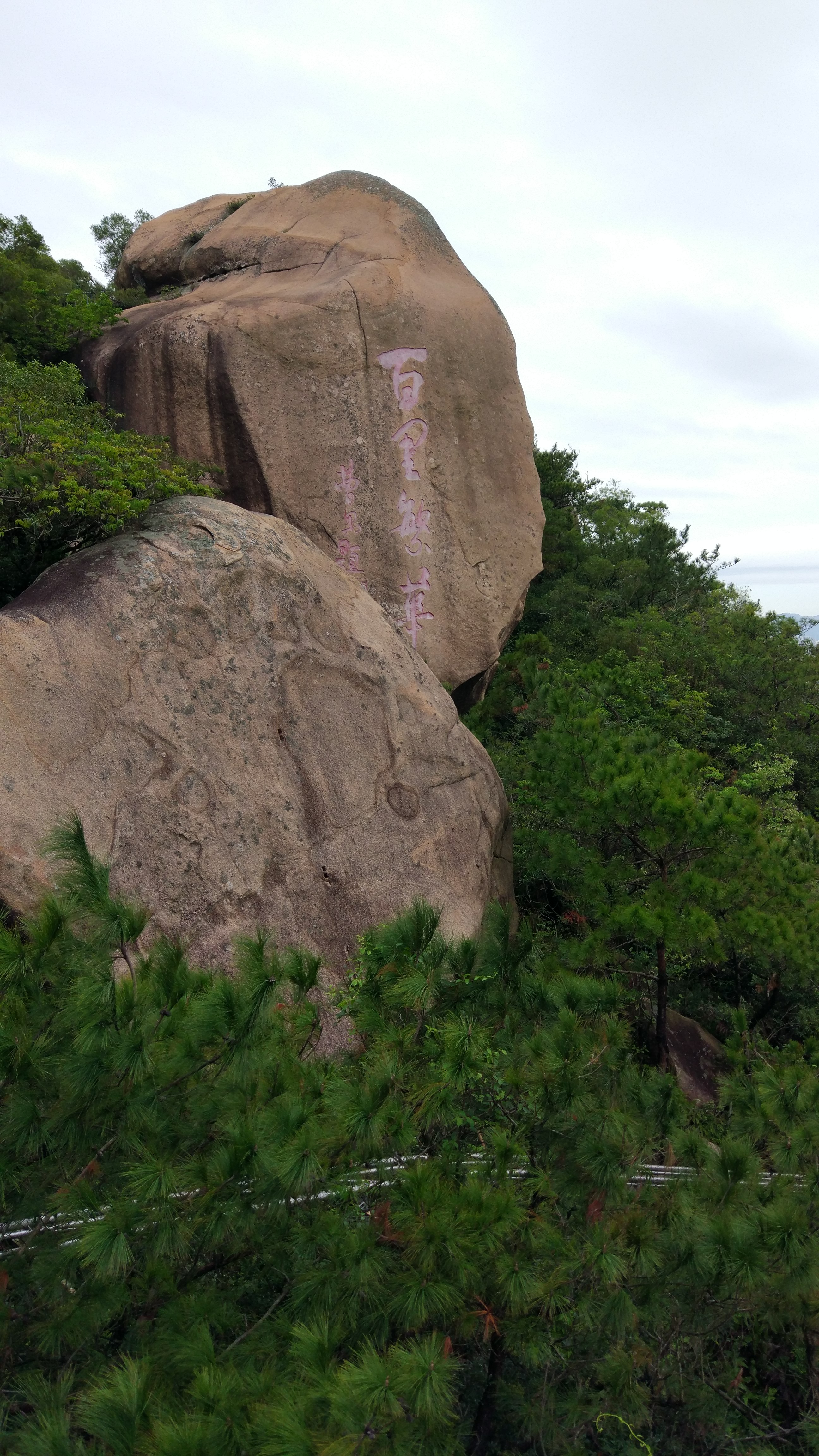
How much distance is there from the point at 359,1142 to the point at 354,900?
2.44 meters

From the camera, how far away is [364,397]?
657cm

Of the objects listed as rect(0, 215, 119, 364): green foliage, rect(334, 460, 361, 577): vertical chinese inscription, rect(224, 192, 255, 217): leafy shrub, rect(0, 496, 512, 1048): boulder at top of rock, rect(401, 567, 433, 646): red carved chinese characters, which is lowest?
rect(0, 496, 512, 1048): boulder at top of rock

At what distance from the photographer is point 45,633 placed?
3.83 meters

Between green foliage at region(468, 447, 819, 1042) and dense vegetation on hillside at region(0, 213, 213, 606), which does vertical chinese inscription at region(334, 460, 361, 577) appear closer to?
dense vegetation on hillside at region(0, 213, 213, 606)

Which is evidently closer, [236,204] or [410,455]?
[410,455]

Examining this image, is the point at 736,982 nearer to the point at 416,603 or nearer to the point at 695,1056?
the point at 695,1056

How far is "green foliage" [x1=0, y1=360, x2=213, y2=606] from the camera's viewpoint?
4312 millimetres

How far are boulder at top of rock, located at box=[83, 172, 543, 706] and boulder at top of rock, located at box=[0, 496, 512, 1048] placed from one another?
4.79ft

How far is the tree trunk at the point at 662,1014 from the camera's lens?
4969mm

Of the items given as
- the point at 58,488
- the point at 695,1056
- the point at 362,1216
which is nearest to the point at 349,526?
the point at 58,488

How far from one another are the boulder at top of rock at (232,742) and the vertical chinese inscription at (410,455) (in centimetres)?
143

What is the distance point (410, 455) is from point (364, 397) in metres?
0.54

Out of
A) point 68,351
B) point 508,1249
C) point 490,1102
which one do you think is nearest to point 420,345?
point 68,351

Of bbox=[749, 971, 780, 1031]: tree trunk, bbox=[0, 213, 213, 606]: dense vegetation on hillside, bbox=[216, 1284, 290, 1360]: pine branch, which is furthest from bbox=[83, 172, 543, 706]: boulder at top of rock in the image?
bbox=[216, 1284, 290, 1360]: pine branch
